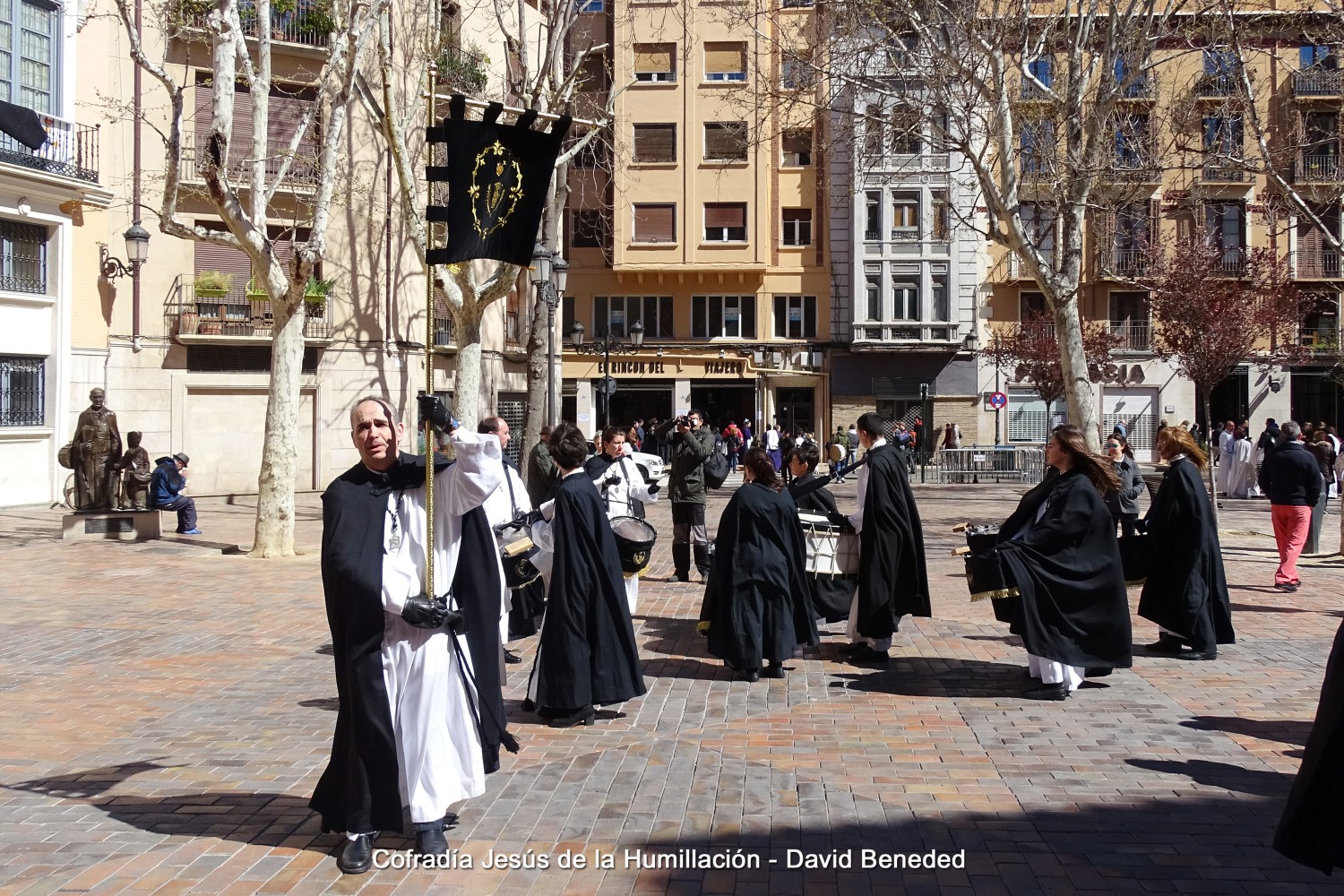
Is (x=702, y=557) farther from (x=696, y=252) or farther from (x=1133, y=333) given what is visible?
(x=1133, y=333)

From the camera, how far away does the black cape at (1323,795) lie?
3711 mm

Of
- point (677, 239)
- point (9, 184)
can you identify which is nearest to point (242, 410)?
point (9, 184)

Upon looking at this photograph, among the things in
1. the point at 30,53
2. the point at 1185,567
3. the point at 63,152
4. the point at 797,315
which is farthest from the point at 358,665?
the point at 797,315

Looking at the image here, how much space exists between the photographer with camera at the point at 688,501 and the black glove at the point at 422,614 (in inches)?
355

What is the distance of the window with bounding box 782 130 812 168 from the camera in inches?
1678

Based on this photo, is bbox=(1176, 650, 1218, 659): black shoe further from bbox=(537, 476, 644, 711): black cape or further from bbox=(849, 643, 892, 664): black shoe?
bbox=(537, 476, 644, 711): black cape

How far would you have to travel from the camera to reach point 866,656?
30.0ft

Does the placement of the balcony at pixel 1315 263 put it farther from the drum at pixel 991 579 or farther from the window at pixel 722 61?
the drum at pixel 991 579

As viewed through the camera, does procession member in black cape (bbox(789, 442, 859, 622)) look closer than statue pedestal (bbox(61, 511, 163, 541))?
Yes

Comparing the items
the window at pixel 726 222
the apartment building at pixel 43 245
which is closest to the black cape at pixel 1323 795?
the apartment building at pixel 43 245

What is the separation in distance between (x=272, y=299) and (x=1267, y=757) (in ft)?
39.4

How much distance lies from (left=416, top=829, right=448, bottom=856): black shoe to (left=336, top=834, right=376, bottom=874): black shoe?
0.20 m

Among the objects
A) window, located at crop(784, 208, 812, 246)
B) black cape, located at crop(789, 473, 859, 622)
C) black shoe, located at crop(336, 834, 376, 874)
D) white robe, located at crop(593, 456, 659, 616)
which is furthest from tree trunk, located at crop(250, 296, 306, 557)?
window, located at crop(784, 208, 812, 246)

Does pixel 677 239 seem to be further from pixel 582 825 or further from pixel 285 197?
pixel 582 825
